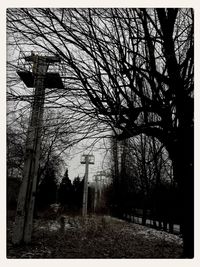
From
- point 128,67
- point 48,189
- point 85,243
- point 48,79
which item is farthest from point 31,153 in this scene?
point 128,67

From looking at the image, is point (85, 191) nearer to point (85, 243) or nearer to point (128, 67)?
point (85, 243)

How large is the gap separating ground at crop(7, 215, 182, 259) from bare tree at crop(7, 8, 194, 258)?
0.53m

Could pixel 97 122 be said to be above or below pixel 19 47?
below

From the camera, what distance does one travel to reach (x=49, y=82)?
244cm

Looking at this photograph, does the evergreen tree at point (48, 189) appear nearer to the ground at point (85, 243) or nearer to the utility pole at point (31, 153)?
the utility pole at point (31, 153)

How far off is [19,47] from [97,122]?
1111 mm

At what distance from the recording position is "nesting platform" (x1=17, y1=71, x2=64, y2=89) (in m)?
2.44

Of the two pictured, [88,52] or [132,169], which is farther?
[132,169]

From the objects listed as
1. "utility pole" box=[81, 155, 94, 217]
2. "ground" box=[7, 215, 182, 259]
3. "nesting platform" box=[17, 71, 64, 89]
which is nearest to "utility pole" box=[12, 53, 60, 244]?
"nesting platform" box=[17, 71, 64, 89]

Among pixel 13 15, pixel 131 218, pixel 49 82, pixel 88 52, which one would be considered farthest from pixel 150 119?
pixel 131 218

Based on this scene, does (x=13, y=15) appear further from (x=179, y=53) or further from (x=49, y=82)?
(x=179, y=53)

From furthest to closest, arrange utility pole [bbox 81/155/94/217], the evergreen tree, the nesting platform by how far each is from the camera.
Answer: the evergreen tree → utility pole [bbox 81/155/94/217] → the nesting platform

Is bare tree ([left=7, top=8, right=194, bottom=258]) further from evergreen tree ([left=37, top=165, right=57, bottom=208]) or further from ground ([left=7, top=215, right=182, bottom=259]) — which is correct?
evergreen tree ([left=37, top=165, right=57, bottom=208])

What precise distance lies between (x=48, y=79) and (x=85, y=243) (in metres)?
1.88
